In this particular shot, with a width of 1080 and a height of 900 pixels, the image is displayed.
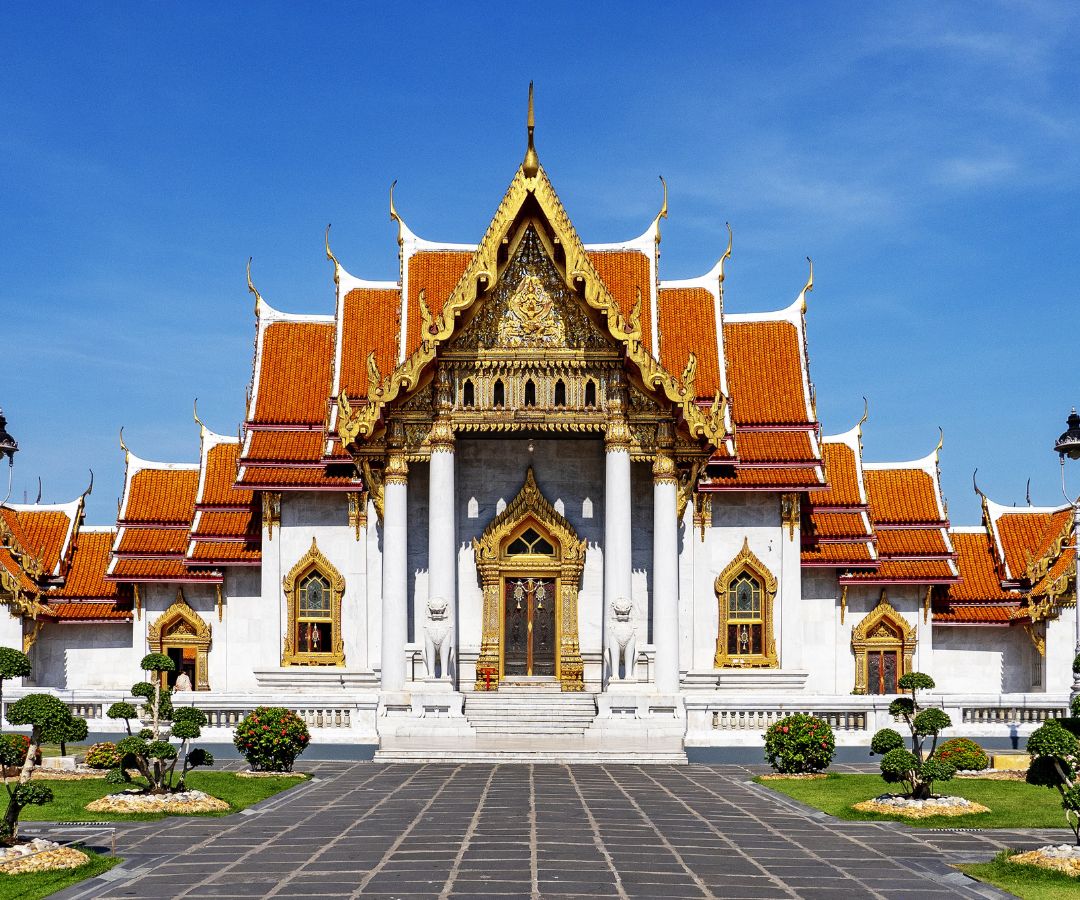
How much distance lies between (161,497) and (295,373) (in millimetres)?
4924

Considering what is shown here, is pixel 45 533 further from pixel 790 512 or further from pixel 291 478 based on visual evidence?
pixel 790 512

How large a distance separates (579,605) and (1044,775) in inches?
607

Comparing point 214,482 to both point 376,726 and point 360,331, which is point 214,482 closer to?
point 360,331

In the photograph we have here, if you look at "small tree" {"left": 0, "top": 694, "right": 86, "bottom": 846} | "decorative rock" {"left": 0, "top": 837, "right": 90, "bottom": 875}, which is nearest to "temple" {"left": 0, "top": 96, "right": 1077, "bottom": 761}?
"small tree" {"left": 0, "top": 694, "right": 86, "bottom": 846}

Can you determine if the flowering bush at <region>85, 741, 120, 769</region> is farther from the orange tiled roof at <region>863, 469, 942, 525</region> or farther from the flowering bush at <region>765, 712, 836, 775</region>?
the orange tiled roof at <region>863, 469, 942, 525</region>

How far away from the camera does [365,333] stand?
33.3 meters

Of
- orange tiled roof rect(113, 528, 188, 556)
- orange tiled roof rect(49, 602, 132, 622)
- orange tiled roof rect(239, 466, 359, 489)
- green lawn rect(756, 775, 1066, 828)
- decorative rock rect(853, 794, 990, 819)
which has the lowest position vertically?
green lawn rect(756, 775, 1066, 828)

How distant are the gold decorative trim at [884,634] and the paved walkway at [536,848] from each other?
46.8 feet

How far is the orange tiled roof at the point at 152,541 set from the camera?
112ft

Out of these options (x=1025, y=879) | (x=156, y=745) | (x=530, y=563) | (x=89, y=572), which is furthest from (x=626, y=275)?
(x=1025, y=879)

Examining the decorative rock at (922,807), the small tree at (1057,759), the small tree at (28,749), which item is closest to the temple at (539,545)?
the small tree at (28,749)

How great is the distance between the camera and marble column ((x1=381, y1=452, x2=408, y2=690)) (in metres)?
26.8

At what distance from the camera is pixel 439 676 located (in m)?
26.0

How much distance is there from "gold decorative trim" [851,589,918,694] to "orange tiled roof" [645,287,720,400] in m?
6.60
